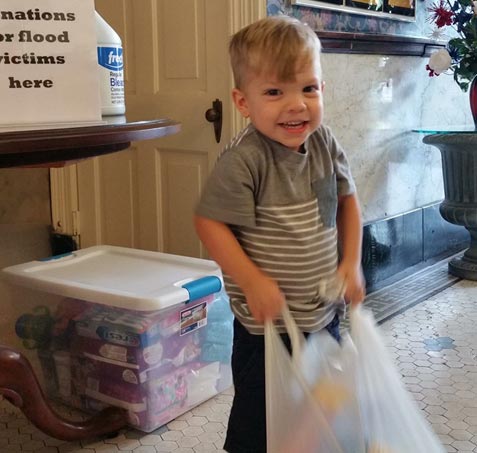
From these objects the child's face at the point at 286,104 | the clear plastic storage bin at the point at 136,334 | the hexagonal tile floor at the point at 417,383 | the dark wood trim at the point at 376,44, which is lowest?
the hexagonal tile floor at the point at 417,383

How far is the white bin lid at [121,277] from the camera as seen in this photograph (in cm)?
173

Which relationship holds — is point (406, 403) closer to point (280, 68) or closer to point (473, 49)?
point (280, 68)

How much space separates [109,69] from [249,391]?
2.07 feet

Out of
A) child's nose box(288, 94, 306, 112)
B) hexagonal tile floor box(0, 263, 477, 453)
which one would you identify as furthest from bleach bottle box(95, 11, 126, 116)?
hexagonal tile floor box(0, 263, 477, 453)

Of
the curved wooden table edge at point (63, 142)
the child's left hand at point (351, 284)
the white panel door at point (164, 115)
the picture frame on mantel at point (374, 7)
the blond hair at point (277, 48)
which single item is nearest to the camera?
the curved wooden table edge at point (63, 142)

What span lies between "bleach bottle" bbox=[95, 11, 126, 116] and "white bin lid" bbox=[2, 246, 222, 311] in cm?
54

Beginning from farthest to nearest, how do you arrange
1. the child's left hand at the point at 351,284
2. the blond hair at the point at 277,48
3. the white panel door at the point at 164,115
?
the white panel door at the point at 164,115 < the child's left hand at the point at 351,284 < the blond hair at the point at 277,48

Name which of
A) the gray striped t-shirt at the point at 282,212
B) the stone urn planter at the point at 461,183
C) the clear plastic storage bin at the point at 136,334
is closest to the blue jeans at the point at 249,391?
the gray striped t-shirt at the point at 282,212

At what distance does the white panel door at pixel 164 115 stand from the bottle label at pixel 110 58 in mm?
954

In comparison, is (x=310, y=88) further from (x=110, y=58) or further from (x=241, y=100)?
(x=110, y=58)

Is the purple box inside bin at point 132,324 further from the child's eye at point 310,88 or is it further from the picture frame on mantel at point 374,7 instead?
the picture frame on mantel at point 374,7

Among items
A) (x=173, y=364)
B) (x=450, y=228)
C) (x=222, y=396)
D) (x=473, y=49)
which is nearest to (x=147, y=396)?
(x=173, y=364)

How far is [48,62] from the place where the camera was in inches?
42.8

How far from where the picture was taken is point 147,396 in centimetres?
177
